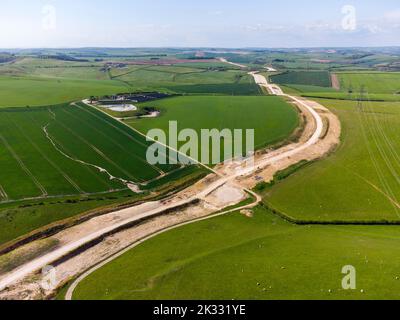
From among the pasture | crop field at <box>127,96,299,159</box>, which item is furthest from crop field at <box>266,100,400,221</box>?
the pasture

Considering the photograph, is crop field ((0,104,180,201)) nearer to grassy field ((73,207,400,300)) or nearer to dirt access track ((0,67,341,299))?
dirt access track ((0,67,341,299))

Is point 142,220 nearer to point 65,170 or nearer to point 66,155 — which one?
point 65,170

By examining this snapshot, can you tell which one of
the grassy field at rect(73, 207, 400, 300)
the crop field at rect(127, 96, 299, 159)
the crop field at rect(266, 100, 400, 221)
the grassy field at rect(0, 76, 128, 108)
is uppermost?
the grassy field at rect(0, 76, 128, 108)

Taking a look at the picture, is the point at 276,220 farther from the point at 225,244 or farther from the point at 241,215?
the point at 225,244

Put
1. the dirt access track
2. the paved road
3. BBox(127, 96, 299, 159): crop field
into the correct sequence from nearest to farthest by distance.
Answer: the dirt access track
the paved road
BBox(127, 96, 299, 159): crop field

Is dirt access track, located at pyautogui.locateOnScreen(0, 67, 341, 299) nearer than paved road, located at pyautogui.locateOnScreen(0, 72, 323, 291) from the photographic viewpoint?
Yes

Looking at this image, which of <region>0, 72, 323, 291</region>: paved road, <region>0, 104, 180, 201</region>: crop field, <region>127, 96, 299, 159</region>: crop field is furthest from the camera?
<region>127, 96, 299, 159</region>: crop field

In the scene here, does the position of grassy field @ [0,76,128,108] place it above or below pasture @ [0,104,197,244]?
above
